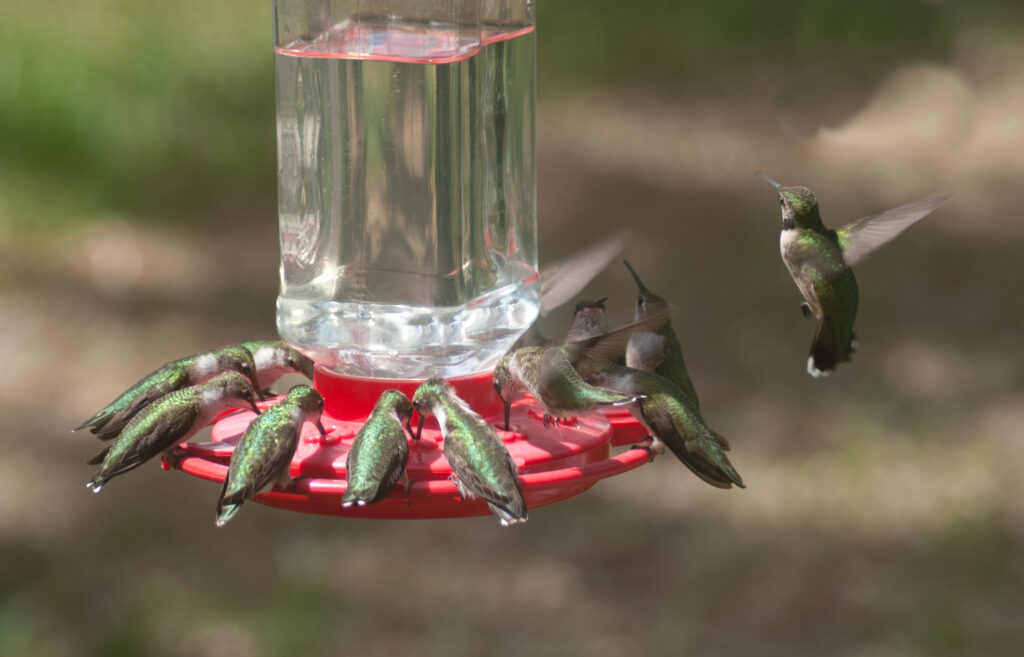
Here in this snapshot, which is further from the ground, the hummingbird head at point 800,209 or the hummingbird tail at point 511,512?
the hummingbird head at point 800,209

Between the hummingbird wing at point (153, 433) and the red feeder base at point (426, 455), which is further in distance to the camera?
the hummingbird wing at point (153, 433)

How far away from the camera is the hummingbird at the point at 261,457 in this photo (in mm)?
2072

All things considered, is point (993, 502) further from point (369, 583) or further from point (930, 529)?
point (369, 583)

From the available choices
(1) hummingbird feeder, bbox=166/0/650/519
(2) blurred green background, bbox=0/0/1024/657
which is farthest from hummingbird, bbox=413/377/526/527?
(2) blurred green background, bbox=0/0/1024/657

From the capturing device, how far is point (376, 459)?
2.03 meters

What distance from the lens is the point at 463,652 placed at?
5.86 metres

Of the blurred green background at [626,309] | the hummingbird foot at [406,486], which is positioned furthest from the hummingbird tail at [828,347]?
the blurred green background at [626,309]

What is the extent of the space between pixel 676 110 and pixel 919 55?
121 cm

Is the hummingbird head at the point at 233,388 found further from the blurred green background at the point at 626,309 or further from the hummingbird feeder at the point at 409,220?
the blurred green background at the point at 626,309

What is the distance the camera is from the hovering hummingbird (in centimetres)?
272

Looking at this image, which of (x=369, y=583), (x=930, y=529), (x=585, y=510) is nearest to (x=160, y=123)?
(x=369, y=583)

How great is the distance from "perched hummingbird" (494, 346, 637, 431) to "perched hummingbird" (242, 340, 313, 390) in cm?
47

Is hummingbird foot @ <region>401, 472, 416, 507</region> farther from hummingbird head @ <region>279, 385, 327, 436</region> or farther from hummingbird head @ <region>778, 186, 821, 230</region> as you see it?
hummingbird head @ <region>778, 186, 821, 230</region>

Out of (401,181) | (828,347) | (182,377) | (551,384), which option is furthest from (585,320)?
(182,377)
